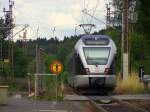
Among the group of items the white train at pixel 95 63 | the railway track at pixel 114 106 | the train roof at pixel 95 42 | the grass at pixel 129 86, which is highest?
the train roof at pixel 95 42

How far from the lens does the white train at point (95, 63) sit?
37688 mm

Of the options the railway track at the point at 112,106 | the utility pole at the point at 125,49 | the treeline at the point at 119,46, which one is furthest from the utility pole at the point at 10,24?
the railway track at the point at 112,106

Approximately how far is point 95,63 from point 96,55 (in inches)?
25.4

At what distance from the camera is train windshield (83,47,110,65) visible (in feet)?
125

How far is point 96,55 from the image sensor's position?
1508 inches

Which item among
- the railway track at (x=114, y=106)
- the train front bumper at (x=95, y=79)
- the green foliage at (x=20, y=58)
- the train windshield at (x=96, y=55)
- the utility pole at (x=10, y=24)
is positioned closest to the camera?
the railway track at (x=114, y=106)

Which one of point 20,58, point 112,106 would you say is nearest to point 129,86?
point 112,106

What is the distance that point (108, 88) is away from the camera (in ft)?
127

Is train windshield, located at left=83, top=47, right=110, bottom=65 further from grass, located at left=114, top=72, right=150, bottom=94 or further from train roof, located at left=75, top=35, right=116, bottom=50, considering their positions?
grass, located at left=114, top=72, right=150, bottom=94

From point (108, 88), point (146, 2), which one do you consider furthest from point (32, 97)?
point (146, 2)

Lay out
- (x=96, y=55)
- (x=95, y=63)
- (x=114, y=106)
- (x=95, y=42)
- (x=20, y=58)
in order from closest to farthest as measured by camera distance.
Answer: (x=114, y=106), (x=95, y=63), (x=96, y=55), (x=95, y=42), (x=20, y=58)

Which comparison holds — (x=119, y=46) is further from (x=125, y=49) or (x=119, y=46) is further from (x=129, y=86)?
(x=129, y=86)

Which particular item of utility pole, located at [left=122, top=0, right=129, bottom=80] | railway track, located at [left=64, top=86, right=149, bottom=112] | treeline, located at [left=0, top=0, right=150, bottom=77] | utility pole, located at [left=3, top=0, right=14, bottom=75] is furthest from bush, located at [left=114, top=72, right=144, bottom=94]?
utility pole, located at [left=3, top=0, right=14, bottom=75]

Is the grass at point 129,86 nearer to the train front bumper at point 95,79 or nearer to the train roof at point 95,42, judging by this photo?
the train front bumper at point 95,79
